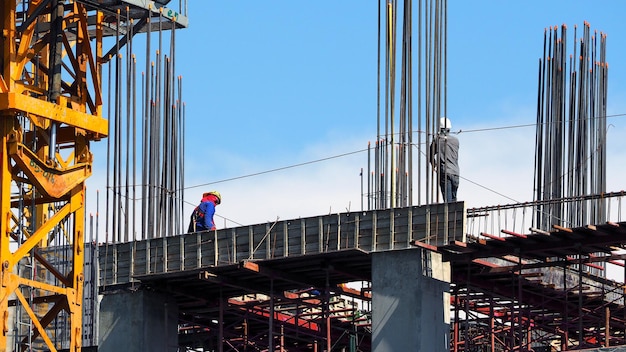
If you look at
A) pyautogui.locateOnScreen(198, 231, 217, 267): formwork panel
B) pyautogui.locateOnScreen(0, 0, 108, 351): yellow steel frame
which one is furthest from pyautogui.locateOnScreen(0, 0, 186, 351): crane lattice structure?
pyautogui.locateOnScreen(198, 231, 217, 267): formwork panel

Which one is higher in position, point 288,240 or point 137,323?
point 288,240

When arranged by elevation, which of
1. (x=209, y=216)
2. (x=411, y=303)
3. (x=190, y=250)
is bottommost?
(x=411, y=303)

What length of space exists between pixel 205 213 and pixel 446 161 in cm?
634

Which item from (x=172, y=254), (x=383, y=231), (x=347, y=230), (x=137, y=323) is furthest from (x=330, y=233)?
(x=137, y=323)

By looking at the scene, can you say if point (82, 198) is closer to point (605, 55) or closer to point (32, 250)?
point (32, 250)

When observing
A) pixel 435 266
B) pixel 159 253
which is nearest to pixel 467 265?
pixel 435 266

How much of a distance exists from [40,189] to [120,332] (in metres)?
7.23

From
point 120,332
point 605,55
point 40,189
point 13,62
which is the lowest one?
point 120,332

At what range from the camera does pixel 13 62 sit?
28375 mm

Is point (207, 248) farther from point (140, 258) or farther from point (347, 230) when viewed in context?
point (347, 230)

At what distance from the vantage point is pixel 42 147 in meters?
30.6

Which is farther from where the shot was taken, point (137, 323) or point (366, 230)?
point (137, 323)

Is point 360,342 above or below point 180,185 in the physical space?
below

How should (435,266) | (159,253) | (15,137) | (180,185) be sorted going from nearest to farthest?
(15,137)
(435,266)
(159,253)
(180,185)
